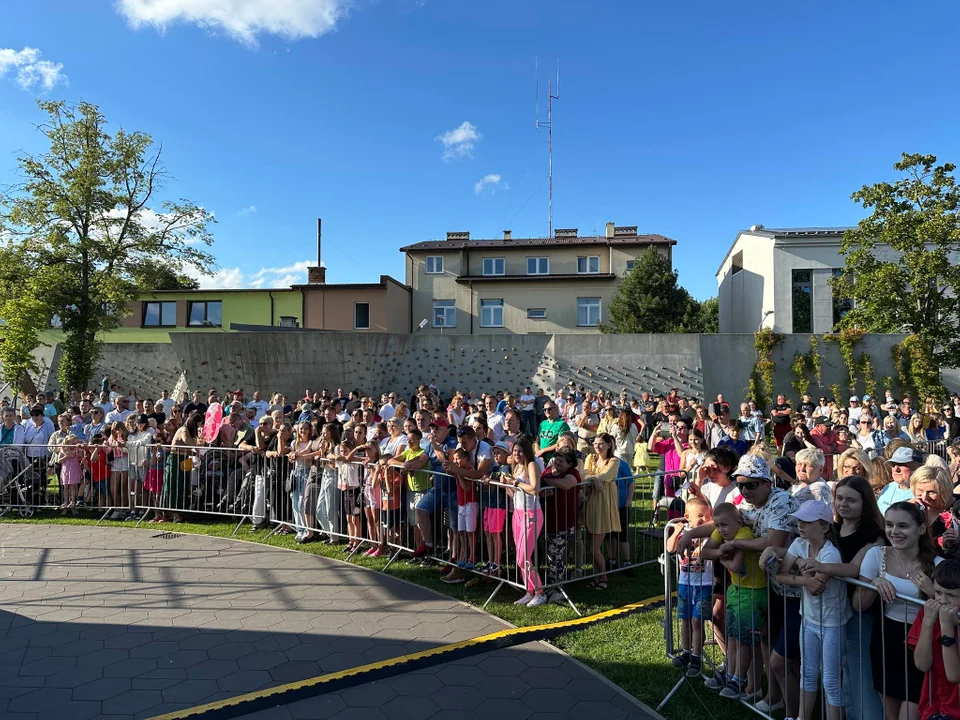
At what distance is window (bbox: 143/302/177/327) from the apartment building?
13.7 meters

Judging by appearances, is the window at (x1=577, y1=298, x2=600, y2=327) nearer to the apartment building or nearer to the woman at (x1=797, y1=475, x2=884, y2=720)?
the apartment building

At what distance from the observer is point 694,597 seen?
439 centimetres

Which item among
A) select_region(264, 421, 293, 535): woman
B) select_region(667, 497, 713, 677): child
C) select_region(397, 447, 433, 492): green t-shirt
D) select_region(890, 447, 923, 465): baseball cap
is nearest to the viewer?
select_region(667, 497, 713, 677): child

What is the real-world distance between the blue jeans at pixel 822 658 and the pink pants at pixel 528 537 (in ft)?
9.05

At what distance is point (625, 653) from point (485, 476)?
2471mm

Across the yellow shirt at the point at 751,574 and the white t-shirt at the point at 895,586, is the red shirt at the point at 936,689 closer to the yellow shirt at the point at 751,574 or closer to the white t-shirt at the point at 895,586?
the white t-shirt at the point at 895,586

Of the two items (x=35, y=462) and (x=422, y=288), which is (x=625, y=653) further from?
(x=422, y=288)

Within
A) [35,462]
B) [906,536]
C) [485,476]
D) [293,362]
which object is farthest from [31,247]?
[906,536]

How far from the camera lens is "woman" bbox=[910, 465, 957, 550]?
4.44 meters

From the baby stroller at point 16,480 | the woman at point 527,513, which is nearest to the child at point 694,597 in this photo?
the woman at point 527,513

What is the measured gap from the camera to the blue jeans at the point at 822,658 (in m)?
3.46

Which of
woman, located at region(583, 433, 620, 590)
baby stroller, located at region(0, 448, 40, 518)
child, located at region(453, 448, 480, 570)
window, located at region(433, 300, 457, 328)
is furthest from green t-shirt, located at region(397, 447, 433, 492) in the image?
window, located at region(433, 300, 457, 328)

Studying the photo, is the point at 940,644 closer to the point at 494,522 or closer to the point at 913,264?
the point at 494,522

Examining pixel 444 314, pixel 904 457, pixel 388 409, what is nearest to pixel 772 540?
pixel 904 457
